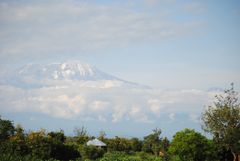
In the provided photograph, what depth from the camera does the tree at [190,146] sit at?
3456cm

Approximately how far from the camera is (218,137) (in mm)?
37156

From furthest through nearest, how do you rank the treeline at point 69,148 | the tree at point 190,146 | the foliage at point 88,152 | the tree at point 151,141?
the tree at point 151,141
the foliage at point 88,152
the tree at point 190,146
the treeline at point 69,148

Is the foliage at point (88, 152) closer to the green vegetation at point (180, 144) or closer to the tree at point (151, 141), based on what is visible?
the green vegetation at point (180, 144)

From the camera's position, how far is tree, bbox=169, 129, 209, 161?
34.6 meters

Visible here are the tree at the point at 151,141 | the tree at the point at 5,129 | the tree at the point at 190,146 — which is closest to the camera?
the tree at the point at 190,146

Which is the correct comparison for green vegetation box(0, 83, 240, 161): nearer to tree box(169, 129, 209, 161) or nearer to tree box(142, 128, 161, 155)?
tree box(169, 129, 209, 161)

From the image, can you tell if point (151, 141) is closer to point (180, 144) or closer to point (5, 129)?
point (180, 144)

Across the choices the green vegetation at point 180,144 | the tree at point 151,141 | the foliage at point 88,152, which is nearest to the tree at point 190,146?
the green vegetation at point 180,144

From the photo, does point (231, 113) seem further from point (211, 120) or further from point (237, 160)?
point (237, 160)

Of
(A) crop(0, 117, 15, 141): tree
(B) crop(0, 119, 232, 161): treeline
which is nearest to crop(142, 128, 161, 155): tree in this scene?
(B) crop(0, 119, 232, 161): treeline

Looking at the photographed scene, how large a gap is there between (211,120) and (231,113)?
6.10 ft

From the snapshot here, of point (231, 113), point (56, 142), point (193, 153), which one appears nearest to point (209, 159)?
point (193, 153)

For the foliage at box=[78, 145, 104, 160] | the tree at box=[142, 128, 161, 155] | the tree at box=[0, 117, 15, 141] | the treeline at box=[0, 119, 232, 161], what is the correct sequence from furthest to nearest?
the tree at box=[142, 128, 161, 155] < the foliage at box=[78, 145, 104, 160] < the tree at box=[0, 117, 15, 141] < the treeline at box=[0, 119, 232, 161]

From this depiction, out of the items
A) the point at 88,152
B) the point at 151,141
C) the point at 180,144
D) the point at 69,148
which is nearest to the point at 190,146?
the point at 180,144
